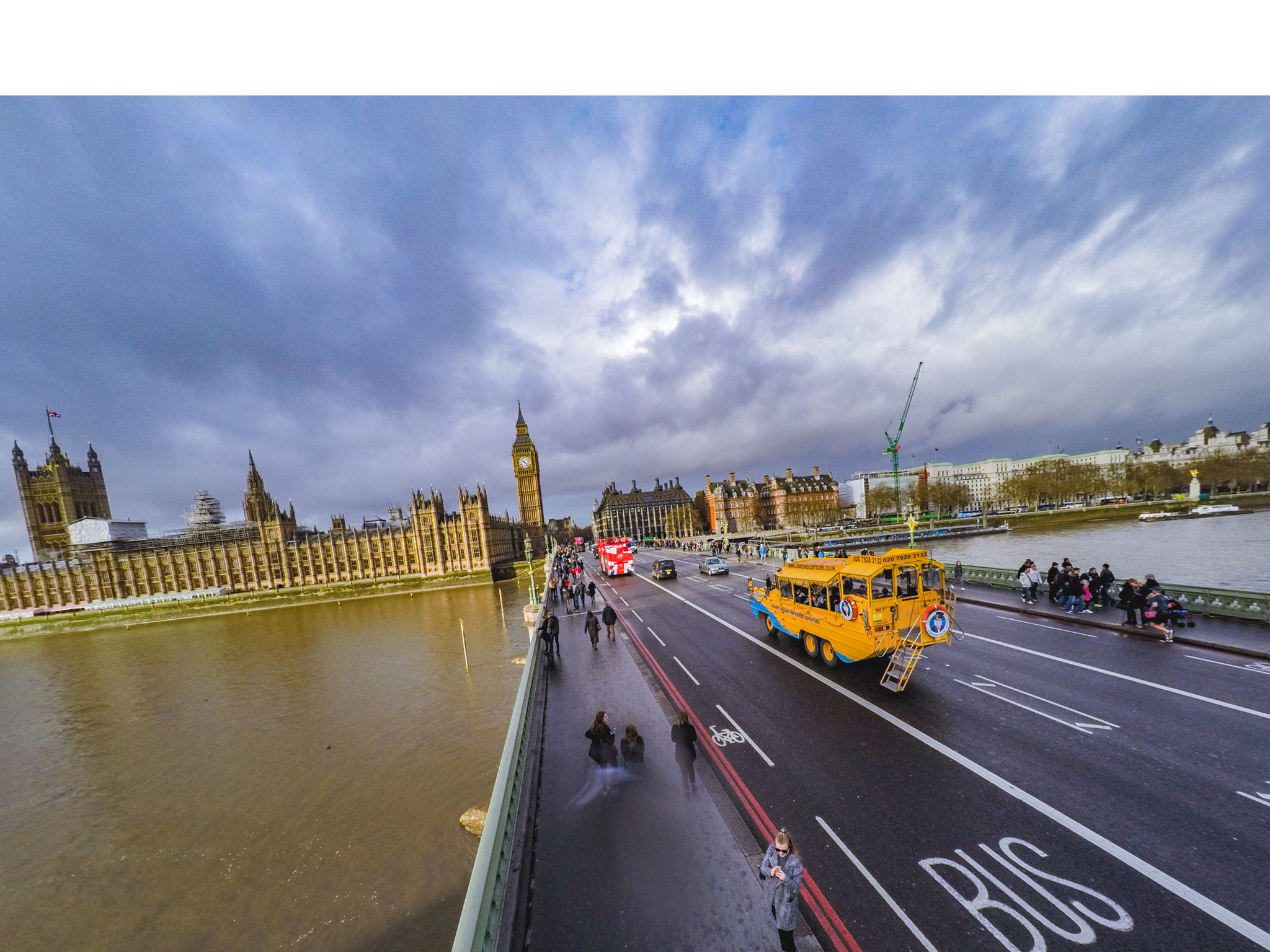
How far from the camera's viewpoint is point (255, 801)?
16.8m

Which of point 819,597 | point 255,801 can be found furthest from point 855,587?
point 255,801

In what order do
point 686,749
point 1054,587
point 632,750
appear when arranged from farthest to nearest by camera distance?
point 1054,587, point 632,750, point 686,749

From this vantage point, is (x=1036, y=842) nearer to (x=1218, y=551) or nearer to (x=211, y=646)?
(x=1218, y=551)

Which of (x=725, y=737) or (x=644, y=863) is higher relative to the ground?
(x=644, y=863)

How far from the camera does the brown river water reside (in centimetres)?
1170

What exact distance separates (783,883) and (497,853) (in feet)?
12.1

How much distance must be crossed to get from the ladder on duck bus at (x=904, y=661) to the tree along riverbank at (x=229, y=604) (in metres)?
64.3

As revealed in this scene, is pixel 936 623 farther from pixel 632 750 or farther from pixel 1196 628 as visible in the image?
pixel 1196 628

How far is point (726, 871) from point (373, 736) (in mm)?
20734

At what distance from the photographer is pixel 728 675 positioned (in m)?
14.5

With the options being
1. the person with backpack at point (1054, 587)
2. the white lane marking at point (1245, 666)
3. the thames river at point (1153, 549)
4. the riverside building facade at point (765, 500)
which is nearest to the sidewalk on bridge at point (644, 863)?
the white lane marking at point (1245, 666)

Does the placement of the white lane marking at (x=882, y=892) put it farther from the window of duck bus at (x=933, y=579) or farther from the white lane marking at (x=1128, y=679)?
the white lane marking at (x=1128, y=679)

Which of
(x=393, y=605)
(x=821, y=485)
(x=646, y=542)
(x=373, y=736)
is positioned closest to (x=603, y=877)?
(x=373, y=736)

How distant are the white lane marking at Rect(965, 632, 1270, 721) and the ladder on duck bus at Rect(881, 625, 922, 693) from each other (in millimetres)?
4512
